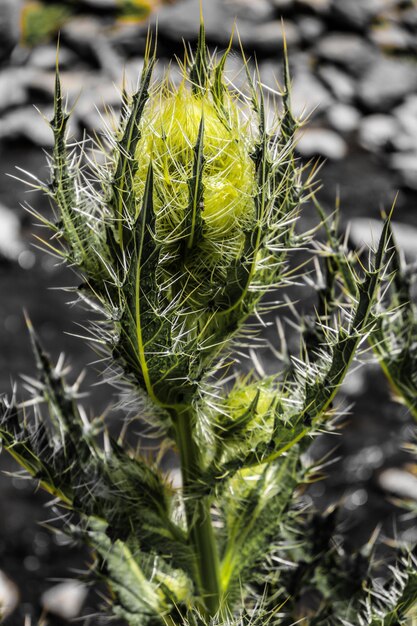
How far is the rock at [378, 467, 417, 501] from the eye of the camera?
1.26 metres

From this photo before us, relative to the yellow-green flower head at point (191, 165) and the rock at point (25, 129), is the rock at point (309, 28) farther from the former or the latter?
the yellow-green flower head at point (191, 165)

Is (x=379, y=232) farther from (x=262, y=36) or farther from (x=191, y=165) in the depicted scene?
(x=191, y=165)

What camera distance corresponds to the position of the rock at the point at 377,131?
2070mm

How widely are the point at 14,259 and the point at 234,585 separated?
4.44 ft

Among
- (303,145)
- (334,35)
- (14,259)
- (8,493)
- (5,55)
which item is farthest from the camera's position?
(334,35)

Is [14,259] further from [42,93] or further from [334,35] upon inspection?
[334,35]

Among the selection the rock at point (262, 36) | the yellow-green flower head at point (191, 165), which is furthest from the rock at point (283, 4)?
the yellow-green flower head at point (191, 165)

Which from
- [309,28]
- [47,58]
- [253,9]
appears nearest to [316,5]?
[309,28]

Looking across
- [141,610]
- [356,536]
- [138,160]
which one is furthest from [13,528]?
[138,160]

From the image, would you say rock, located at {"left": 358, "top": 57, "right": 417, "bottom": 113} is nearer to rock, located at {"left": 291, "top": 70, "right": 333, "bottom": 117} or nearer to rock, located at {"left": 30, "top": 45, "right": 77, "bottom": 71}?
rock, located at {"left": 291, "top": 70, "right": 333, "bottom": 117}

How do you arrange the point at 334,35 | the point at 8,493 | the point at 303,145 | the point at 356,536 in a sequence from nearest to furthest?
the point at 356,536 < the point at 8,493 < the point at 303,145 < the point at 334,35

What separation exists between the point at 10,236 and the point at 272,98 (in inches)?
26.3

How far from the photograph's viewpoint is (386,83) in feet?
7.33

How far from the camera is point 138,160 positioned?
37 cm
